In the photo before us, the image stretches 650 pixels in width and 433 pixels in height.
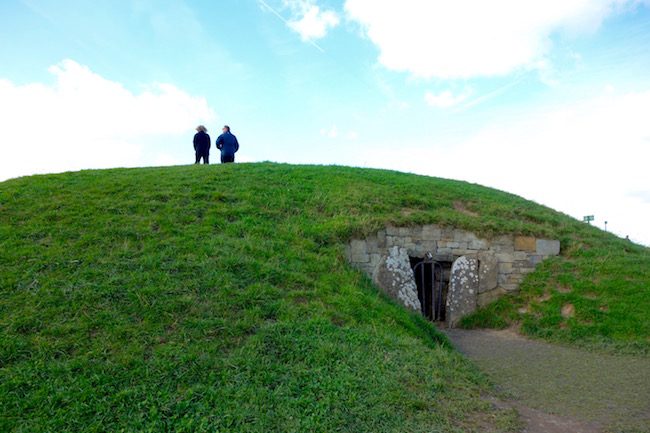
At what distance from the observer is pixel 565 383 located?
234 inches

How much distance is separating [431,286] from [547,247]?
2.95 meters

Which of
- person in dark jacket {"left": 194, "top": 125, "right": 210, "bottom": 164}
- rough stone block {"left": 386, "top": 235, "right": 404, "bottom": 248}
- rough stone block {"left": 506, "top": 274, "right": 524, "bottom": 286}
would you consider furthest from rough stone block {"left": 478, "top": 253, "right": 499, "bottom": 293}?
person in dark jacket {"left": 194, "top": 125, "right": 210, "bottom": 164}

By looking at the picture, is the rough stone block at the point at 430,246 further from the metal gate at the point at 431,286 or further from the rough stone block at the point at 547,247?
the rough stone block at the point at 547,247

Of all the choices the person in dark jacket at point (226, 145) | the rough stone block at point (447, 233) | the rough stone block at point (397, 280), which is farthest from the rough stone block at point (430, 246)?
the person in dark jacket at point (226, 145)

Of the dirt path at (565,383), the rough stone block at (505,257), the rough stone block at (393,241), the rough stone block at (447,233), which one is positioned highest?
the rough stone block at (447,233)

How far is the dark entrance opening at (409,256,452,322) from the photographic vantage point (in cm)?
1017

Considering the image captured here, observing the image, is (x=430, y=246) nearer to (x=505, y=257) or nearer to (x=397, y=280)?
(x=397, y=280)

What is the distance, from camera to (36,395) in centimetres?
431

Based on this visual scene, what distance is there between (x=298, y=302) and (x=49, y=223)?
Result: 16.7ft

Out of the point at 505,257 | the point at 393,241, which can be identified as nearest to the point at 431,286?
the point at 393,241

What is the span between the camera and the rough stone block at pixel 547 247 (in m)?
10.5

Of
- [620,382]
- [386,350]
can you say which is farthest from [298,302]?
[620,382]

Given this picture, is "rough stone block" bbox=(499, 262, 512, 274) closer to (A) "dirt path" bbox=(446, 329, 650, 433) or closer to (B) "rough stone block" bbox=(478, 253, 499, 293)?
(B) "rough stone block" bbox=(478, 253, 499, 293)

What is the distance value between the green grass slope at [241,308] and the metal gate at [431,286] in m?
0.92
